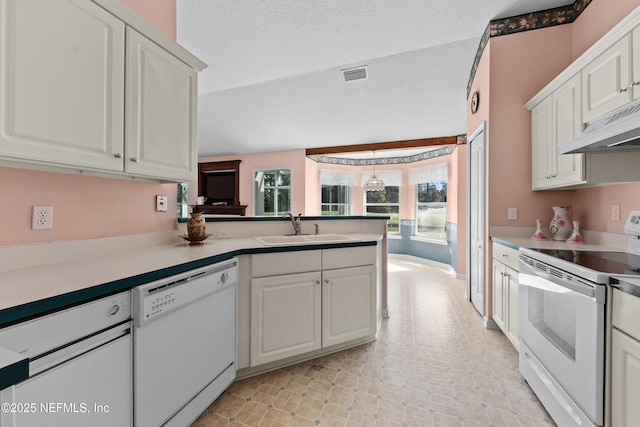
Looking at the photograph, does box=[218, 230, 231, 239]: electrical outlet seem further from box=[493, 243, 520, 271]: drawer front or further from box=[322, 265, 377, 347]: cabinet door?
box=[493, 243, 520, 271]: drawer front

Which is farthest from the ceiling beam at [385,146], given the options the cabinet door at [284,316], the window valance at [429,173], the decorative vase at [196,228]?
the decorative vase at [196,228]

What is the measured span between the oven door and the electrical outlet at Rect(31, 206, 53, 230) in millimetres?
2504

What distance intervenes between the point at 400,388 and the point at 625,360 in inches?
42.8

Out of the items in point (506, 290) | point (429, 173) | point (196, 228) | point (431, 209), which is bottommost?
point (506, 290)

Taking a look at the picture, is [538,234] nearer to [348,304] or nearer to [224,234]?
[348,304]

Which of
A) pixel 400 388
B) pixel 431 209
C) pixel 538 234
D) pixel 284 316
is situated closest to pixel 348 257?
pixel 284 316

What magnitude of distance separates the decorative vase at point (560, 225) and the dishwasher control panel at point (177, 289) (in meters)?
2.59

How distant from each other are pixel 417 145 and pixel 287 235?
3.98 meters

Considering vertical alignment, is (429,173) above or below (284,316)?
above

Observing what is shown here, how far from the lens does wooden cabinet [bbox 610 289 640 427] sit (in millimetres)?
982

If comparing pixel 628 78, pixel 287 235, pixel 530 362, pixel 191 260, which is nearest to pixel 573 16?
pixel 628 78

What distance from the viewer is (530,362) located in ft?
5.32

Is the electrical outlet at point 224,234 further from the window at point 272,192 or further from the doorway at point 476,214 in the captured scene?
Result: the window at point 272,192

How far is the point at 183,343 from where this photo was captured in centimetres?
129
